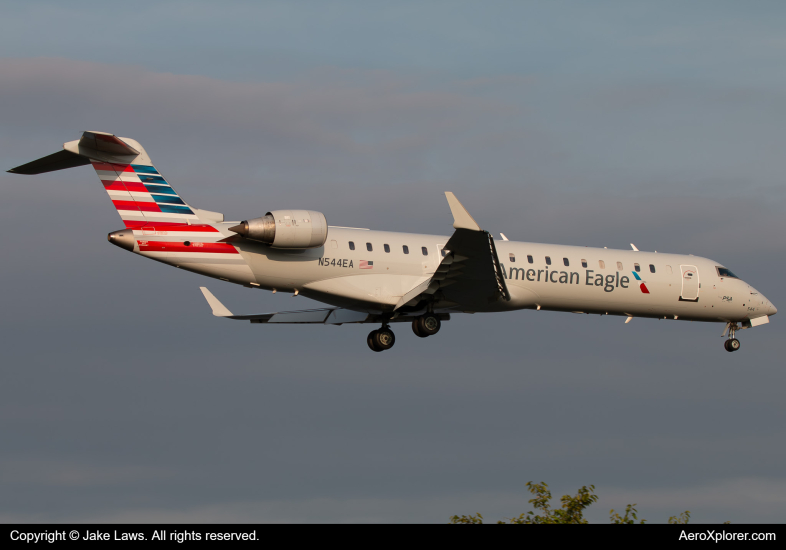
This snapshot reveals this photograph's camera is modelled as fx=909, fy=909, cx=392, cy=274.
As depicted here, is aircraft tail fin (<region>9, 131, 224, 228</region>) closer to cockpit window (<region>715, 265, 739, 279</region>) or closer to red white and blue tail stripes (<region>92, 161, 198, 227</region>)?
red white and blue tail stripes (<region>92, 161, 198, 227</region>)

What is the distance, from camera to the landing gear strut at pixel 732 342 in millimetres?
29781

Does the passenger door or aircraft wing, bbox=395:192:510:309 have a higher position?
the passenger door

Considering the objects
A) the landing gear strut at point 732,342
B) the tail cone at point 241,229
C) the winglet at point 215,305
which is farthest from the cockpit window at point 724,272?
the winglet at point 215,305

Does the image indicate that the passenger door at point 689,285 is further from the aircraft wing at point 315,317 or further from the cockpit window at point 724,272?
the aircraft wing at point 315,317

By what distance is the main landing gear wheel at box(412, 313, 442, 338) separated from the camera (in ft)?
85.6

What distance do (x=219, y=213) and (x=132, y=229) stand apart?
2383 millimetres

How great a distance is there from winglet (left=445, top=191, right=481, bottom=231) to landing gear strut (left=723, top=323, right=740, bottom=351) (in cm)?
1218

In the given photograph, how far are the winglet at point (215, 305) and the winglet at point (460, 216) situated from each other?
9066mm

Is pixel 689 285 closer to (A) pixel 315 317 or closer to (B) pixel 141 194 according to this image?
(A) pixel 315 317

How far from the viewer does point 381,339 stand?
27172mm

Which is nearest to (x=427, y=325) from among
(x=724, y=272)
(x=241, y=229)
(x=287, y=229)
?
(x=287, y=229)

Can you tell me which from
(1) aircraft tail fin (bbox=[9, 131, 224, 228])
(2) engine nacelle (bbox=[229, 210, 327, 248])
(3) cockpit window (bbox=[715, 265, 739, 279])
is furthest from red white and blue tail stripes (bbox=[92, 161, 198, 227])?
(3) cockpit window (bbox=[715, 265, 739, 279])

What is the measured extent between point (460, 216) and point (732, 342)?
42.4 feet
